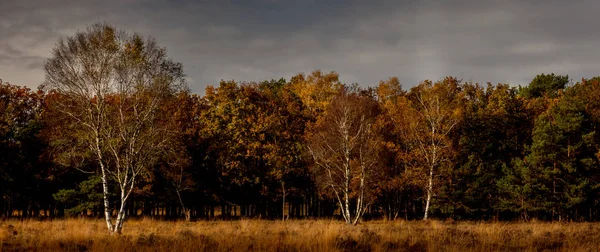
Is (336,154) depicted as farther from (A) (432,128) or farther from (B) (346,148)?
(A) (432,128)

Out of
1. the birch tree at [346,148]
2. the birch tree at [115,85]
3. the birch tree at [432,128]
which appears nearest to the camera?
the birch tree at [115,85]

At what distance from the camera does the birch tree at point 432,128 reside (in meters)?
36.4

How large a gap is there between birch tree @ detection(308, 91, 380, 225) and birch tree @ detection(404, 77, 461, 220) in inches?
163

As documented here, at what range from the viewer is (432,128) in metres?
36.7

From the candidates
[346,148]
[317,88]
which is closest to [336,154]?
[346,148]

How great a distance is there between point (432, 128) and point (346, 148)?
10394mm

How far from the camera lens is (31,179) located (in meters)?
36.9

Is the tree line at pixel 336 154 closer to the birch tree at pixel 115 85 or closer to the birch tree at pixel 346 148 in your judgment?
the birch tree at pixel 346 148

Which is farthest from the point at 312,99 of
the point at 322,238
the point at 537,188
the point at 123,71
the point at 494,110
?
the point at 322,238

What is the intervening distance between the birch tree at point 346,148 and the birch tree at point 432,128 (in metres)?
4.13

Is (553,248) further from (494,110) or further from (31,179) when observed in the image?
(31,179)

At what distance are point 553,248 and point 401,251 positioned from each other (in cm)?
553

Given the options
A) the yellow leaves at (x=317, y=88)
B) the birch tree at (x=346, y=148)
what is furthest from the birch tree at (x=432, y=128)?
the yellow leaves at (x=317, y=88)

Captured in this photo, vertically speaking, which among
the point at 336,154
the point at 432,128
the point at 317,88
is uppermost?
the point at 317,88
